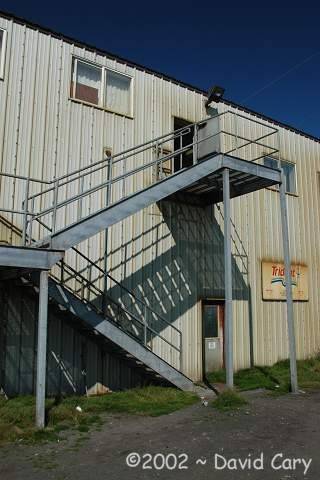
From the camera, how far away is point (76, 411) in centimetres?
870

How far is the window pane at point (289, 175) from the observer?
659 inches

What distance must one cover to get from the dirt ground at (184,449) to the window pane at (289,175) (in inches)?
384

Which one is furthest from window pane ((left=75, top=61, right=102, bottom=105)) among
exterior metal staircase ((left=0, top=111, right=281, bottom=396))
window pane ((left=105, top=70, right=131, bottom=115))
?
exterior metal staircase ((left=0, top=111, right=281, bottom=396))

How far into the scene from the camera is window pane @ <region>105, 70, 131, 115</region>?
12.5 m

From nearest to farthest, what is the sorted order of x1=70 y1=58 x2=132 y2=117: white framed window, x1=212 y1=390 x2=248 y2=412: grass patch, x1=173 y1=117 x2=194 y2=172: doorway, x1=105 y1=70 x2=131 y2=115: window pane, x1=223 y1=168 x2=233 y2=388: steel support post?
x1=212 y1=390 x2=248 y2=412: grass patch, x1=223 y1=168 x2=233 y2=388: steel support post, x1=70 y1=58 x2=132 y2=117: white framed window, x1=105 y1=70 x2=131 y2=115: window pane, x1=173 y1=117 x2=194 y2=172: doorway

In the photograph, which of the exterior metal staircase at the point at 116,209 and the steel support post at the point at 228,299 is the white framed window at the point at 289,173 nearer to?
the exterior metal staircase at the point at 116,209

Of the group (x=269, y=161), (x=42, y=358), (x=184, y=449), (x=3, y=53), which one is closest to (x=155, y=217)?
(x=3, y=53)

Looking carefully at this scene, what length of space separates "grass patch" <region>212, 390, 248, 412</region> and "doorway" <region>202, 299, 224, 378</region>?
3.17 metres

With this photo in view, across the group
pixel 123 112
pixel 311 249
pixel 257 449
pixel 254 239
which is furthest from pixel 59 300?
pixel 311 249

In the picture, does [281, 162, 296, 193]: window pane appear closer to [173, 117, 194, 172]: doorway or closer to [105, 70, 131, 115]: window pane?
[173, 117, 194, 172]: doorway

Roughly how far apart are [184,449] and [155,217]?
23.0ft

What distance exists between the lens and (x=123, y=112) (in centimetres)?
1262

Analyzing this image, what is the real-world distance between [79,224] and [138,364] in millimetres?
4397

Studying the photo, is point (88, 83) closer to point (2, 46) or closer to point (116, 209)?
point (2, 46)
